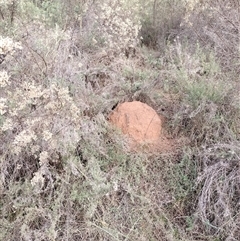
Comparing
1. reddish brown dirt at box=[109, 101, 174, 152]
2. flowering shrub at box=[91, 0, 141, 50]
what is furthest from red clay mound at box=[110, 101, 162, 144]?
flowering shrub at box=[91, 0, 141, 50]

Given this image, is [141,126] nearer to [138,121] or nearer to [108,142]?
[138,121]

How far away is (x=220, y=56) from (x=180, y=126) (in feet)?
3.20

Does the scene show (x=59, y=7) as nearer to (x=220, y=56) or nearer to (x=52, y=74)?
(x=52, y=74)

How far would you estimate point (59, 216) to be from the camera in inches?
92.0

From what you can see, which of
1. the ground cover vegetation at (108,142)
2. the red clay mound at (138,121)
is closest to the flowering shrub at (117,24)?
the ground cover vegetation at (108,142)

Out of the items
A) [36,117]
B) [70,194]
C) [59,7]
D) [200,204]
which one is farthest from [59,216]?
[59,7]

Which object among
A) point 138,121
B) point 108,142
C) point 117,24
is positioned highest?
point 117,24

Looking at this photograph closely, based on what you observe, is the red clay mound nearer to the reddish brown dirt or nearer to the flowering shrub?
the reddish brown dirt

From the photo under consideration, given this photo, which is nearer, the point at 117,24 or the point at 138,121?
the point at 138,121

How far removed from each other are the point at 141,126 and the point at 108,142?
28cm

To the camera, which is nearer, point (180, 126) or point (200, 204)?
point (200, 204)

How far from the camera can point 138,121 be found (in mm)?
2854

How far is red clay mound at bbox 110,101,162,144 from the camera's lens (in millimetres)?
2824

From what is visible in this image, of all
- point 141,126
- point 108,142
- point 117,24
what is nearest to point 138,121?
point 141,126
